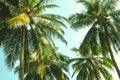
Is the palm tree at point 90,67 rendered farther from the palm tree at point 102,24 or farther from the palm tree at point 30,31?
the palm tree at point 30,31

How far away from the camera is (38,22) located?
24500 mm

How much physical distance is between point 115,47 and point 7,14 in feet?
35.4

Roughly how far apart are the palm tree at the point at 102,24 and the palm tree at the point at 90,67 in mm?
8274

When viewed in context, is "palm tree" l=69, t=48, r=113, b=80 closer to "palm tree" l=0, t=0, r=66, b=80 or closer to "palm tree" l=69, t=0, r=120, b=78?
"palm tree" l=69, t=0, r=120, b=78

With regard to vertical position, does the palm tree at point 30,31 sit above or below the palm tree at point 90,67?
above

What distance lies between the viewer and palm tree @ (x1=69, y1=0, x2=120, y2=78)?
29.0 metres

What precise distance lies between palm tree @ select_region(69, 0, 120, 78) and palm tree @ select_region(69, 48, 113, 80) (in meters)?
8.27

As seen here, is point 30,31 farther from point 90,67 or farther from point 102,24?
point 90,67

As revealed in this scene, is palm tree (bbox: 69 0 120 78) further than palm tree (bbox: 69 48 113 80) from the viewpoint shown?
No

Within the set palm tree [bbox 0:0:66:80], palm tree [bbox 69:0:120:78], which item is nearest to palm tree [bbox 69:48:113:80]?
palm tree [bbox 69:0:120:78]

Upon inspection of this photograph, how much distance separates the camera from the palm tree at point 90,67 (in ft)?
126

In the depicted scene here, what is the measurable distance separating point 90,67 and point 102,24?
10641mm

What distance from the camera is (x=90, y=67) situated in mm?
38938

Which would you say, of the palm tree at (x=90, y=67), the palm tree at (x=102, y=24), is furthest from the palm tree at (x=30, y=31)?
the palm tree at (x=90, y=67)
